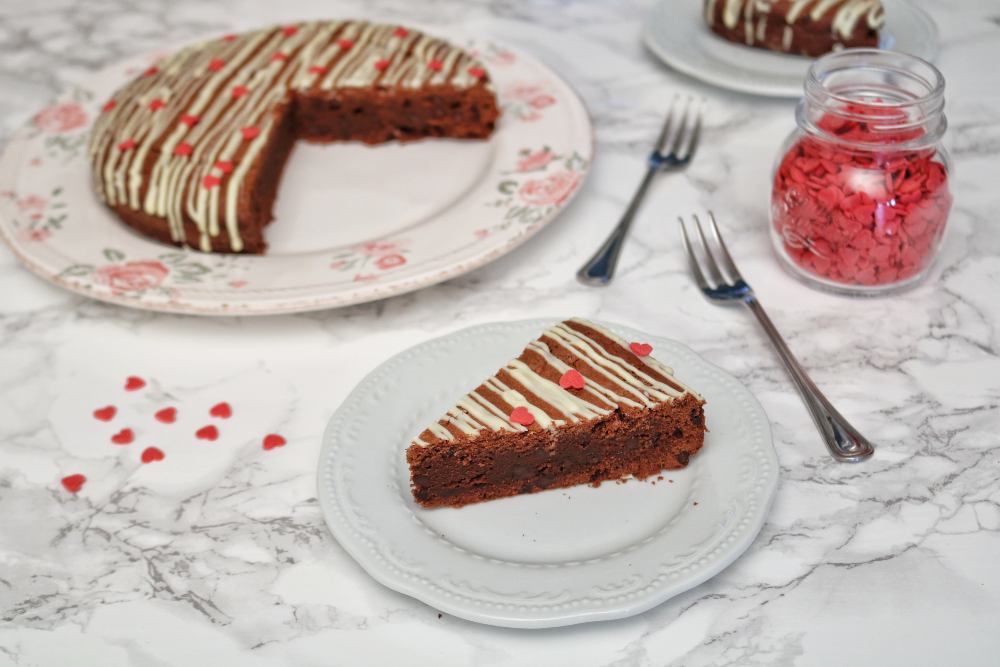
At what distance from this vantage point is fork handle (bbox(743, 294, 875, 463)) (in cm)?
227

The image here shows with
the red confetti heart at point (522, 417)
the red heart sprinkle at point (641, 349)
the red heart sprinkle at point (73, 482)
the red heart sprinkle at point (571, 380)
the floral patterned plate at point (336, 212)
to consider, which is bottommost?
the red heart sprinkle at point (73, 482)

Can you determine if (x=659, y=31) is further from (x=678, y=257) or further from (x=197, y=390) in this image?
(x=197, y=390)

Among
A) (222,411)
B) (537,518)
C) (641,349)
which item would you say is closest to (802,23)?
(641,349)

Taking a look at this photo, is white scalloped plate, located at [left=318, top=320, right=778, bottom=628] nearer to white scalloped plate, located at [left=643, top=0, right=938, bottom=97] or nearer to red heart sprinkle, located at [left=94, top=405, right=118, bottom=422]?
red heart sprinkle, located at [left=94, top=405, right=118, bottom=422]

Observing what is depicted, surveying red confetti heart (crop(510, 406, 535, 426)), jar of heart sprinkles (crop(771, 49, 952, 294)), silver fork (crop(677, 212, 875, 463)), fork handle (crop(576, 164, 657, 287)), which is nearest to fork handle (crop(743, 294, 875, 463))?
Answer: silver fork (crop(677, 212, 875, 463))

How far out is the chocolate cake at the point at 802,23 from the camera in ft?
11.6

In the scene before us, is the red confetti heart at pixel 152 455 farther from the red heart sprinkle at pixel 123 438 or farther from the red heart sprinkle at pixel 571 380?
the red heart sprinkle at pixel 571 380

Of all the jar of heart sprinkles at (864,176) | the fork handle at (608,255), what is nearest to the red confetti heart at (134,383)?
the fork handle at (608,255)

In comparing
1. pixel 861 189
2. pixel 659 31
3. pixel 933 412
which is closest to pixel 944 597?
pixel 933 412

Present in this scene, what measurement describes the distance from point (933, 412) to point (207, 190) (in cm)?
197

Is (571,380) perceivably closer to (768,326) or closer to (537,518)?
(537,518)

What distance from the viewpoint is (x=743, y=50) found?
12.2 feet

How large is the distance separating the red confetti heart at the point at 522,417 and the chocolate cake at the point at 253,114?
1115 millimetres

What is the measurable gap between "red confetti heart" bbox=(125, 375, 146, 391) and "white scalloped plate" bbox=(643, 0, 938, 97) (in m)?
2.09
